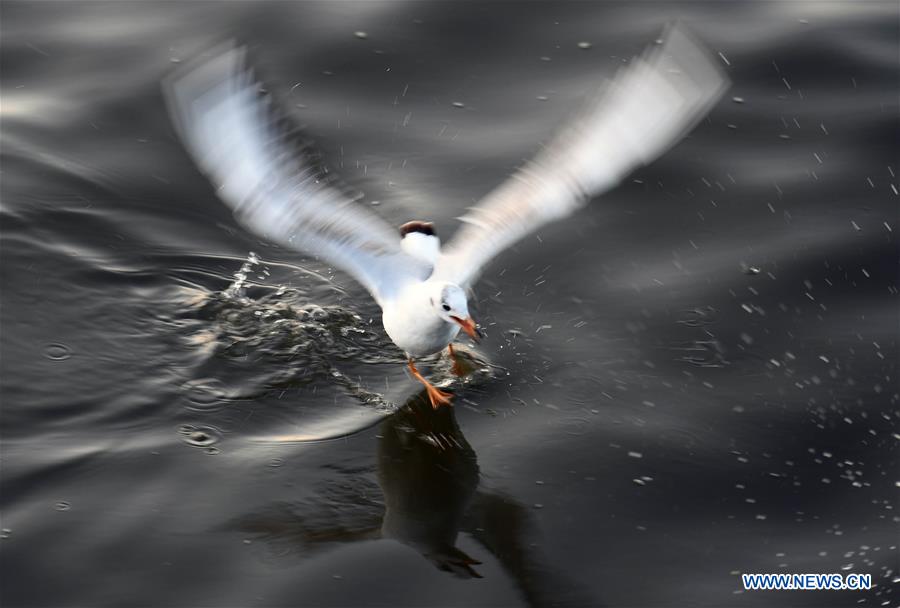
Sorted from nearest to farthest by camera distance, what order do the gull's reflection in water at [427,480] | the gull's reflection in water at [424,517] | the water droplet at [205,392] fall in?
the gull's reflection in water at [424,517]
the gull's reflection in water at [427,480]
the water droplet at [205,392]

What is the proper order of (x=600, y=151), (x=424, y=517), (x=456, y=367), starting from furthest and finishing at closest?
(x=456, y=367)
(x=600, y=151)
(x=424, y=517)

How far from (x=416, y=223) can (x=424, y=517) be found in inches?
58.8

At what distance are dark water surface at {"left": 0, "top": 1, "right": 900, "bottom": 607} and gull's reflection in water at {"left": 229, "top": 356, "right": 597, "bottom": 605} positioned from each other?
0.05 feet

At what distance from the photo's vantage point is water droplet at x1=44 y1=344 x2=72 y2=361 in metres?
6.52

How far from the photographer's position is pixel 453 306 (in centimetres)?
579

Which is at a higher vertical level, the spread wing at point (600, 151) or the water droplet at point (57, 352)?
the spread wing at point (600, 151)

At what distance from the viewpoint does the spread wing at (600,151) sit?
604 centimetres

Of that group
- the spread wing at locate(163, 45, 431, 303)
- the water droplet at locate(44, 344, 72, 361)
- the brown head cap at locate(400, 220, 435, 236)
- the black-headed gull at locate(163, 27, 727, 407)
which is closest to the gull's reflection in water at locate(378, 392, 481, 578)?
the black-headed gull at locate(163, 27, 727, 407)

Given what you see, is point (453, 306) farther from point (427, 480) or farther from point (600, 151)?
point (600, 151)

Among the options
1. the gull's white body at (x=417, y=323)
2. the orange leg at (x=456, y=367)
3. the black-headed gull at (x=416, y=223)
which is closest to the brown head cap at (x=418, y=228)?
the black-headed gull at (x=416, y=223)

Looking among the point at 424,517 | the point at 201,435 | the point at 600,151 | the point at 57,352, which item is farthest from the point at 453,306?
the point at 57,352

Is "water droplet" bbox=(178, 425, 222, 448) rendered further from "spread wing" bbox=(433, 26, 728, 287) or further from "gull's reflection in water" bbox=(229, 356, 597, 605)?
"spread wing" bbox=(433, 26, 728, 287)

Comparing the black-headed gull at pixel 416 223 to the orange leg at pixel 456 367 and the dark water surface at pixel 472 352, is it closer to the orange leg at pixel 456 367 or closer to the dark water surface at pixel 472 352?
the orange leg at pixel 456 367

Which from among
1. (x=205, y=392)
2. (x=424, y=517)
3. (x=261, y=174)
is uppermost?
(x=261, y=174)
